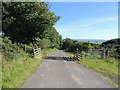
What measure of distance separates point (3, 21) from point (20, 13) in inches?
83.3

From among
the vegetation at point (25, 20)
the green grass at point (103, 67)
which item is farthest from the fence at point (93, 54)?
the vegetation at point (25, 20)

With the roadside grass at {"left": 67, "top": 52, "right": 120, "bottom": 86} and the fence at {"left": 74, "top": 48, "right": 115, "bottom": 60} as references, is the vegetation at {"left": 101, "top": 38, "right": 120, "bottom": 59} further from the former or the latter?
the roadside grass at {"left": 67, "top": 52, "right": 120, "bottom": 86}

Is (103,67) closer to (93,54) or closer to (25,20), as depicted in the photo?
(93,54)

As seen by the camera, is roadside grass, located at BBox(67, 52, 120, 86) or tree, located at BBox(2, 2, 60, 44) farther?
tree, located at BBox(2, 2, 60, 44)

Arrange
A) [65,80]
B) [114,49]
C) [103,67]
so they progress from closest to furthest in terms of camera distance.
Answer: [65,80] → [103,67] → [114,49]

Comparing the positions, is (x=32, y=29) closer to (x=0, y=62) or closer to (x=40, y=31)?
(x=40, y=31)

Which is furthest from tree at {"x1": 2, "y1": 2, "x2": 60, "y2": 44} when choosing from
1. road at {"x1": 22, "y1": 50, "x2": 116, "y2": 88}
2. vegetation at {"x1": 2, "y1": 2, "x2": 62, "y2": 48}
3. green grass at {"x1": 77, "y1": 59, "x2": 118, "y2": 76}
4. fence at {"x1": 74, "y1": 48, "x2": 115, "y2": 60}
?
road at {"x1": 22, "y1": 50, "x2": 116, "y2": 88}

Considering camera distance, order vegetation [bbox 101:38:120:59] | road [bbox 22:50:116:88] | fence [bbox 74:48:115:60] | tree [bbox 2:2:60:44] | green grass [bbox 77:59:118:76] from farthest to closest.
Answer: vegetation [bbox 101:38:120:59] → fence [bbox 74:48:115:60] → tree [bbox 2:2:60:44] → green grass [bbox 77:59:118:76] → road [bbox 22:50:116:88]

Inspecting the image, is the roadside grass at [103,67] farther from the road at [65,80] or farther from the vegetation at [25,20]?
the vegetation at [25,20]

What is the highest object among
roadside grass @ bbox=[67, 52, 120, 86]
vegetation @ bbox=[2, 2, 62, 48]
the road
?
vegetation @ bbox=[2, 2, 62, 48]

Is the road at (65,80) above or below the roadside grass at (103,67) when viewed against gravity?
above

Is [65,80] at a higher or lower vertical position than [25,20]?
lower

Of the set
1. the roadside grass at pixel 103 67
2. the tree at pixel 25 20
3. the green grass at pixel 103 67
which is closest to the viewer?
the roadside grass at pixel 103 67

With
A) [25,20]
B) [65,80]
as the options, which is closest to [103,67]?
[65,80]
